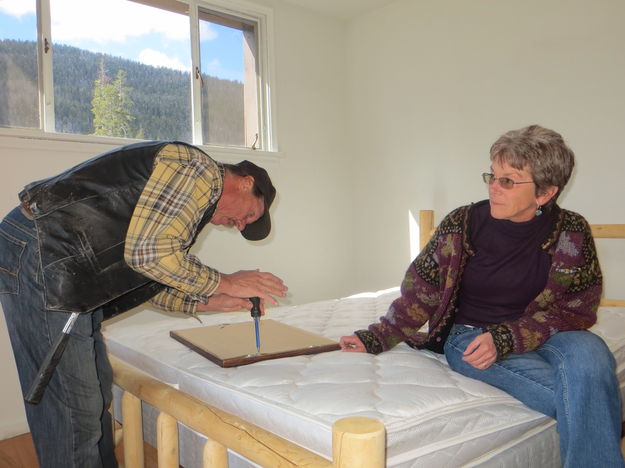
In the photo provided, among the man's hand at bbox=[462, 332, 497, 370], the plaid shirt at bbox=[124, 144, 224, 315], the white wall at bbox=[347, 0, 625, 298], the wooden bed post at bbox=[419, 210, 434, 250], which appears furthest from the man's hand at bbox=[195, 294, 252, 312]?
the white wall at bbox=[347, 0, 625, 298]

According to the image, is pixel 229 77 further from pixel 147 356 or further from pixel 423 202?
pixel 147 356

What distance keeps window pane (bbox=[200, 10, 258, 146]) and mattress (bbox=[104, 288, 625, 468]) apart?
2.05m

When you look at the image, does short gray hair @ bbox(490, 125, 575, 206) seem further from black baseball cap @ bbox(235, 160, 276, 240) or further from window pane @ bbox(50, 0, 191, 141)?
window pane @ bbox(50, 0, 191, 141)

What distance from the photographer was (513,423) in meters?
1.32

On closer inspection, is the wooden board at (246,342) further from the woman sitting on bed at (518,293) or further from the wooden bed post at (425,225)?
the wooden bed post at (425,225)

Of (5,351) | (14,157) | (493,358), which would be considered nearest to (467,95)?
(493,358)

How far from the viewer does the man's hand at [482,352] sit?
4.61ft

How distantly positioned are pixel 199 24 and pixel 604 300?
288 cm

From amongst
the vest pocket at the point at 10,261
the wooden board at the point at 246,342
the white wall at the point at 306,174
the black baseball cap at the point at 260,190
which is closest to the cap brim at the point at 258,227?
the black baseball cap at the point at 260,190

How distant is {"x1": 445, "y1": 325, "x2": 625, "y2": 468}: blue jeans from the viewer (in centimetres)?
121

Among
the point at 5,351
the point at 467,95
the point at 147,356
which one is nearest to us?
the point at 147,356

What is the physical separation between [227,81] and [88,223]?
8.24 feet

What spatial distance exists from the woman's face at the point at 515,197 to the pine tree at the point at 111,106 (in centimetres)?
227

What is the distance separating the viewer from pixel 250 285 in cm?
143
